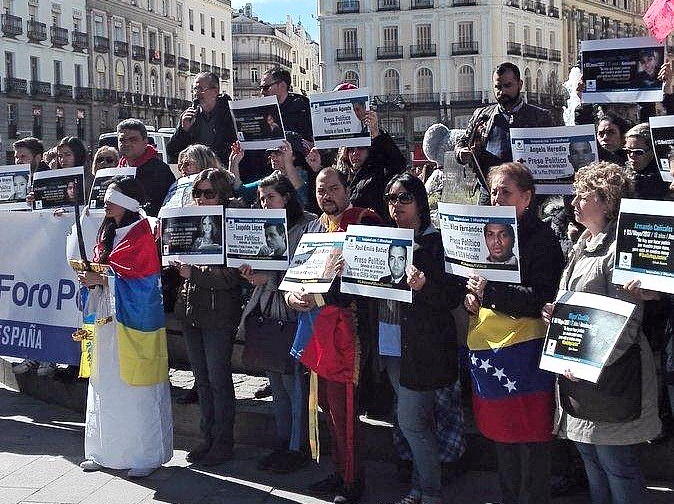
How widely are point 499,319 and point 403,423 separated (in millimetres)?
844

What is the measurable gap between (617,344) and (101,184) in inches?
172

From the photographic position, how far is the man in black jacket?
790cm

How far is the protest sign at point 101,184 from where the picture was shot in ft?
24.0

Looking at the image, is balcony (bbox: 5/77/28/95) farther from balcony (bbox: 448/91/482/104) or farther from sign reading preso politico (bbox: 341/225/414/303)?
sign reading preso politico (bbox: 341/225/414/303)

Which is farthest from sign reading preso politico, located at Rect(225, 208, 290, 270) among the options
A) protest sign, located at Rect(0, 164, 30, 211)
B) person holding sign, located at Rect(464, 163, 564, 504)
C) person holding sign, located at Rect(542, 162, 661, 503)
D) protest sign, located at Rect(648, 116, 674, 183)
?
protest sign, located at Rect(0, 164, 30, 211)

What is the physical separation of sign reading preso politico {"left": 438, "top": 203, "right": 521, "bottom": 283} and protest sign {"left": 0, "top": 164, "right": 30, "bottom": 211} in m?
4.73

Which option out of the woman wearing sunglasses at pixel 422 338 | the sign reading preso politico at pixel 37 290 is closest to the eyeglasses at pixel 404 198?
the woman wearing sunglasses at pixel 422 338

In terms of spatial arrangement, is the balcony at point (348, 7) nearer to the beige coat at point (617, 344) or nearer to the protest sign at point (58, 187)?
the protest sign at point (58, 187)

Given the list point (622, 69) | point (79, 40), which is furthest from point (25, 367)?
point (79, 40)

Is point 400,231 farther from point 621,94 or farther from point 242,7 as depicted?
point 242,7

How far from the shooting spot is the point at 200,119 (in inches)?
318

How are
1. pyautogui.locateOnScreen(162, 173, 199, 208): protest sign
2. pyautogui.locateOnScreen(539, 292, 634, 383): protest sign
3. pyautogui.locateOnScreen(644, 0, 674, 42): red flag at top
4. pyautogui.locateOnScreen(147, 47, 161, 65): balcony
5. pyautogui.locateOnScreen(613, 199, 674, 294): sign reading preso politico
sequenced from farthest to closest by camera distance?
pyautogui.locateOnScreen(147, 47, 161, 65): balcony → pyautogui.locateOnScreen(162, 173, 199, 208): protest sign → pyautogui.locateOnScreen(644, 0, 674, 42): red flag at top → pyautogui.locateOnScreen(539, 292, 634, 383): protest sign → pyautogui.locateOnScreen(613, 199, 674, 294): sign reading preso politico

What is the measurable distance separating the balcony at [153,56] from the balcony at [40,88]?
526 inches

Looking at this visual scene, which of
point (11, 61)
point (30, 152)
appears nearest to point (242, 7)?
point (11, 61)
